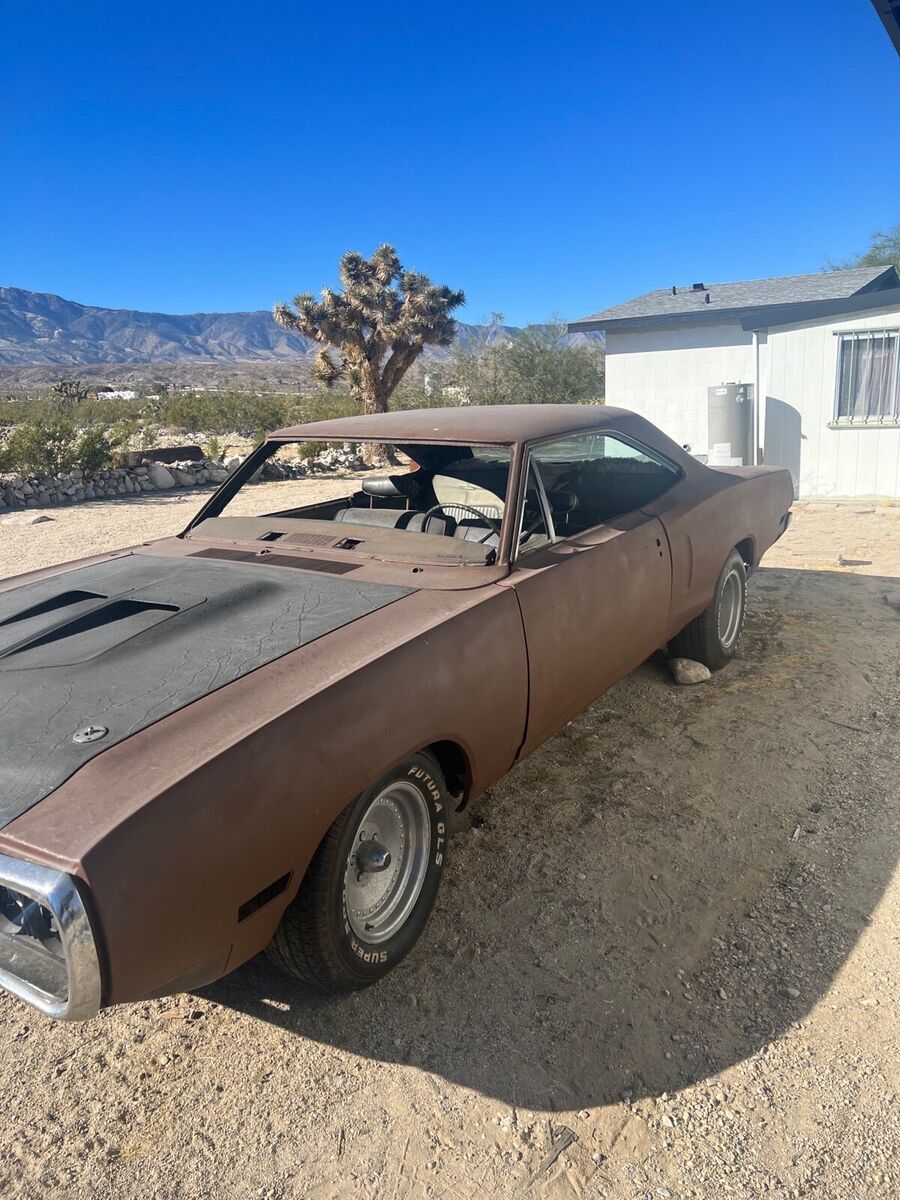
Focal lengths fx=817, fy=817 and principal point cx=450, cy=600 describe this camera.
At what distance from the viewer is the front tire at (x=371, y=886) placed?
2.04 metres

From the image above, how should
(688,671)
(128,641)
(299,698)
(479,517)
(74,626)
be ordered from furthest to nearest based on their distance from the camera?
1. (688,671)
2. (479,517)
3. (74,626)
4. (128,641)
5. (299,698)

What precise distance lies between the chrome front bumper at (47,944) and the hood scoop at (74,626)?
78 cm

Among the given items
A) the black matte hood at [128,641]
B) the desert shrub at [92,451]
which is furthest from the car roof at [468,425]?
the desert shrub at [92,451]

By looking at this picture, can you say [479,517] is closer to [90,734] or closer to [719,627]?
[719,627]

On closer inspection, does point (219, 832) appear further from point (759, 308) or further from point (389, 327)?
point (389, 327)

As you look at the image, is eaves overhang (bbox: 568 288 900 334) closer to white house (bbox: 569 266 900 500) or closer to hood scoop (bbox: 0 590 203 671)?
white house (bbox: 569 266 900 500)

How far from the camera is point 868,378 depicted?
9.92 metres

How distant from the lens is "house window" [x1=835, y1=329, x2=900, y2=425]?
382 inches

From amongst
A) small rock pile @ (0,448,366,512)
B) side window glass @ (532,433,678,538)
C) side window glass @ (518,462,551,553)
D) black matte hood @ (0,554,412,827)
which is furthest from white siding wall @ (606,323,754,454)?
black matte hood @ (0,554,412,827)

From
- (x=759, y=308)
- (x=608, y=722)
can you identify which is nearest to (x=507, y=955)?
(x=608, y=722)

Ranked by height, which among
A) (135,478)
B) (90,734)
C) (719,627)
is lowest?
(135,478)

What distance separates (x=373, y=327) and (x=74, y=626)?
2178 centimetres

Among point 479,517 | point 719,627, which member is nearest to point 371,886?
point 479,517

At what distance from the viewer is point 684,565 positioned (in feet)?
12.5
